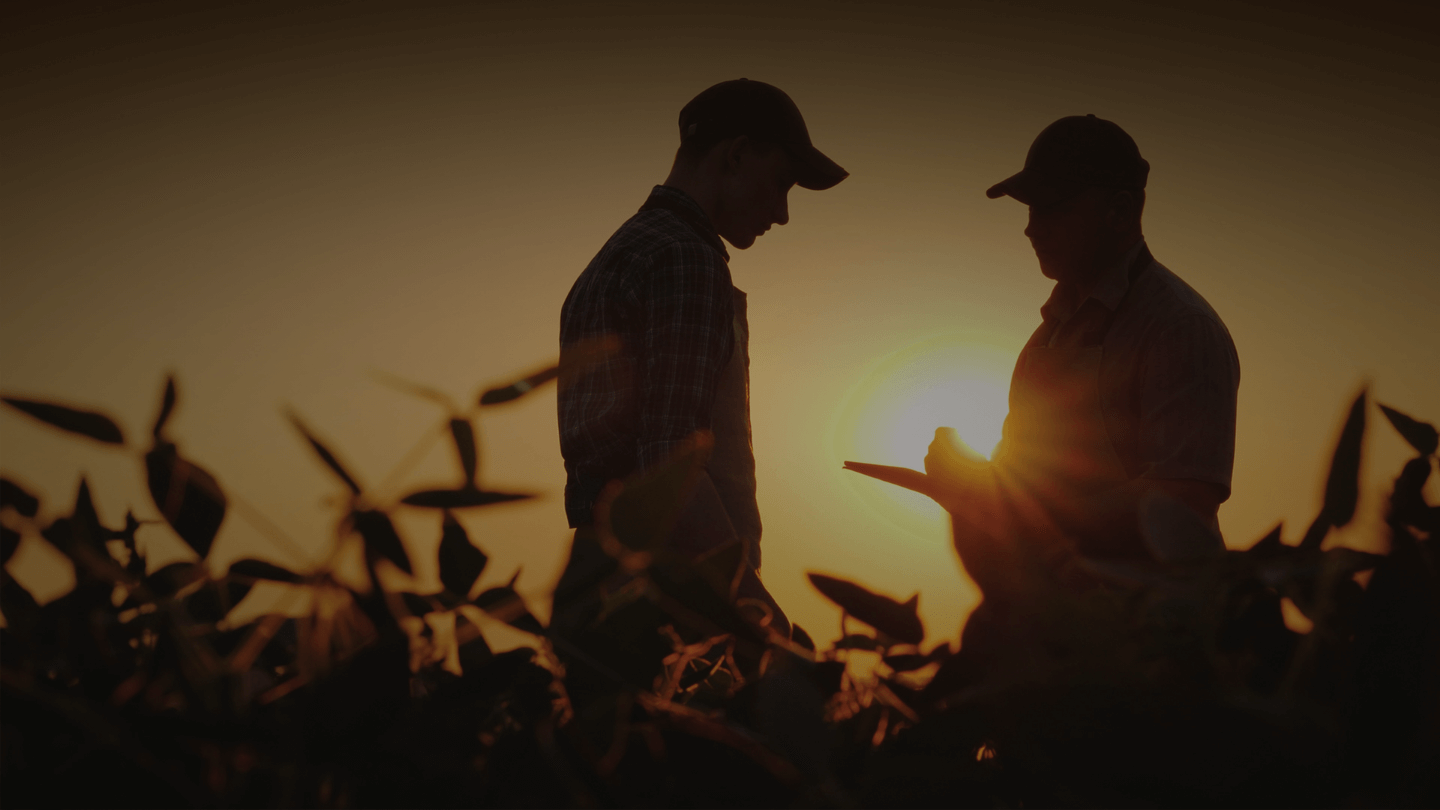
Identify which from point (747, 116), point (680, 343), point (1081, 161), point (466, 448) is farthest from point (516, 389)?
point (1081, 161)

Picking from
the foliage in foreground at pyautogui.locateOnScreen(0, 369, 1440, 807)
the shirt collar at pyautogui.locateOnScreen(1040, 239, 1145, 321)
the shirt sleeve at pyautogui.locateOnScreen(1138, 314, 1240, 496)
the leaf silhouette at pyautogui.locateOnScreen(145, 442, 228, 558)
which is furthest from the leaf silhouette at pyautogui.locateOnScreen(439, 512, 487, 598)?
the shirt collar at pyautogui.locateOnScreen(1040, 239, 1145, 321)

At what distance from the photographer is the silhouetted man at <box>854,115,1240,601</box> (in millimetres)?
2107

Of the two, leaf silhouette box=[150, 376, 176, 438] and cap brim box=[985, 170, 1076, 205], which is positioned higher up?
cap brim box=[985, 170, 1076, 205]

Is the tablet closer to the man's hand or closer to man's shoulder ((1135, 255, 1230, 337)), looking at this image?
the man's hand

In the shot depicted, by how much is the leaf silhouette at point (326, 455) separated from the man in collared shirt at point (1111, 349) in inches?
60.4

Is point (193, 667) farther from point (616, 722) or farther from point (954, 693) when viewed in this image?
point (954, 693)

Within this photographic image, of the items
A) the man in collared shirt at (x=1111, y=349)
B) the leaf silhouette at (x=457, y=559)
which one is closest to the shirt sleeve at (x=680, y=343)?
the man in collared shirt at (x=1111, y=349)

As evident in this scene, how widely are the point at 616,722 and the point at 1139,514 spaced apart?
0.21m

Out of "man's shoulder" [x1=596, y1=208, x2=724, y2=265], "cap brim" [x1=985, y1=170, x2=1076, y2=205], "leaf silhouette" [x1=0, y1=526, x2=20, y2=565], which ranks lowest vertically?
"leaf silhouette" [x1=0, y1=526, x2=20, y2=565]

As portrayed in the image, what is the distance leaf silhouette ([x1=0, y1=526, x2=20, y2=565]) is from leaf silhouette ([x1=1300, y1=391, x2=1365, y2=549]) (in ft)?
1.85

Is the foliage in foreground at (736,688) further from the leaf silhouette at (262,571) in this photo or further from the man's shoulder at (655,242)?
the man's shoulder at (655,242)

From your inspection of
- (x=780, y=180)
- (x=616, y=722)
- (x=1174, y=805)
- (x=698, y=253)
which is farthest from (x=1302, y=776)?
(x=780, y=180)

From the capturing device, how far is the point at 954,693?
0.36 m

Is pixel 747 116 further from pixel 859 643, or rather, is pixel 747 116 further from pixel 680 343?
pixel 859 643
